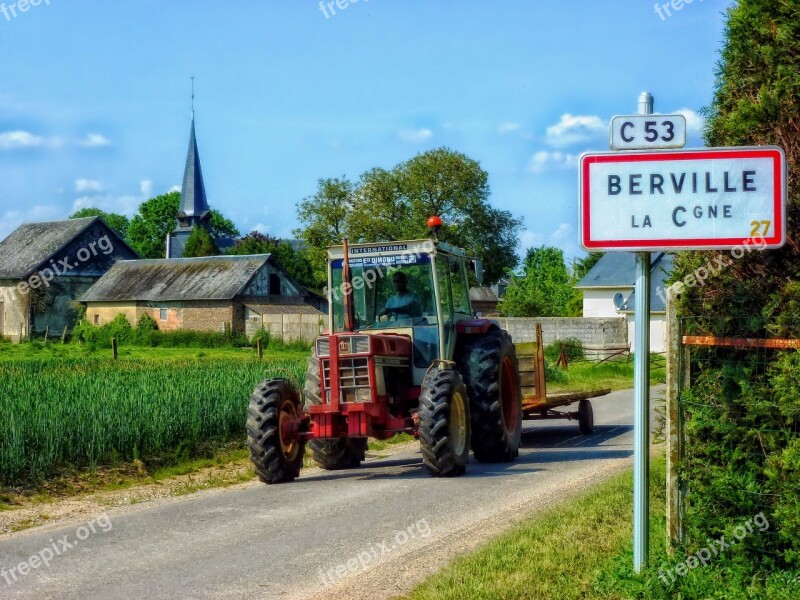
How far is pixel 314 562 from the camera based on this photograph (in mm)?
7695

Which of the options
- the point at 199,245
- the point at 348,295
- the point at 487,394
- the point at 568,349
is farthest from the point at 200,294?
the point at 487,394

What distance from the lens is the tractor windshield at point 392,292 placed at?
13008 mm

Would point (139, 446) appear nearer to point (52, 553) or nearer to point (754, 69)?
point (52, 553)

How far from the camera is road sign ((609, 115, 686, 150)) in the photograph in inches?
220

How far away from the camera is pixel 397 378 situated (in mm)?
12922

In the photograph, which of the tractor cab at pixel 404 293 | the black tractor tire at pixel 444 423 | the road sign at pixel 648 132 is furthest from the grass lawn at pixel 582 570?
the tractor cab at pixel 404 293

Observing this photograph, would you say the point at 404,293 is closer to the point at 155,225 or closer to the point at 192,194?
the point at 192,194

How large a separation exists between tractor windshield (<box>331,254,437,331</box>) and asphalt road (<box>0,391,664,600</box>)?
1855 mm

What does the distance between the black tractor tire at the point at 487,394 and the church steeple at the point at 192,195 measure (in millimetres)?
89253

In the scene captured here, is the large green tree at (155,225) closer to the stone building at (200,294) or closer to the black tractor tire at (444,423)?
the stone building at (200,294)

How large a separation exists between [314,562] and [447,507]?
8.14 feet

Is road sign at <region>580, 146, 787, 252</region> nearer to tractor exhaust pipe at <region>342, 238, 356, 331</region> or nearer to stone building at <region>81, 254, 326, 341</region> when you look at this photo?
tractor exhaust pipe at <region>342, 238, 356, 331</region>

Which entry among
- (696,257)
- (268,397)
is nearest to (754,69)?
(696,257)

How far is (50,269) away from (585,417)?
186 feet
